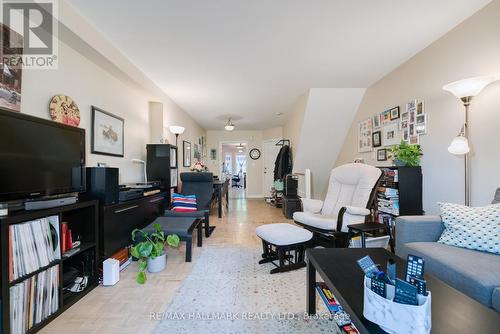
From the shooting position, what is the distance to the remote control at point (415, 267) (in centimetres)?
70

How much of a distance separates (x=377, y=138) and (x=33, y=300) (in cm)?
389

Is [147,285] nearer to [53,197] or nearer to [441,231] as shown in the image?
[53,197]

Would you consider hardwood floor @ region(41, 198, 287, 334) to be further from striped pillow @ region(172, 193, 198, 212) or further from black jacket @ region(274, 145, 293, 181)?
black jacket @ region(274, 145, 293, 181)

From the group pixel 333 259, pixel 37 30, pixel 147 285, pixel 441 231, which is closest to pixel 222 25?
pixel 37 30

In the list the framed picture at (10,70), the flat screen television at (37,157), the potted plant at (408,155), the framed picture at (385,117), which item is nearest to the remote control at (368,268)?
the flat screen television at (37,157)

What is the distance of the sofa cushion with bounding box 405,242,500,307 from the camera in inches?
43.0

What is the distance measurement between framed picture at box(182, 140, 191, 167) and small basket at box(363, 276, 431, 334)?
425 cm

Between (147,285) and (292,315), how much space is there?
1190mm

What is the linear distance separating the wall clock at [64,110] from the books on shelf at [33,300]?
1.19m

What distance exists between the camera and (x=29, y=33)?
1.61 m

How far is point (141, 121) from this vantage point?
3.28 metres

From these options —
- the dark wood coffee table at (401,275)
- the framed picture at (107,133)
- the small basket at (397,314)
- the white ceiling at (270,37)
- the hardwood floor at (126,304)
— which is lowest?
the hardwood floor at (126,304)

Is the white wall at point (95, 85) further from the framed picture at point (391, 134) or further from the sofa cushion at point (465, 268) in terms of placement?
the framed picture at point (391, 134)

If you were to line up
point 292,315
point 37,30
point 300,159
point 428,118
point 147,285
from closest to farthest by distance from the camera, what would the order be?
point 292,315
point 37,30
point 147,285
point 428,118
point 300,159
